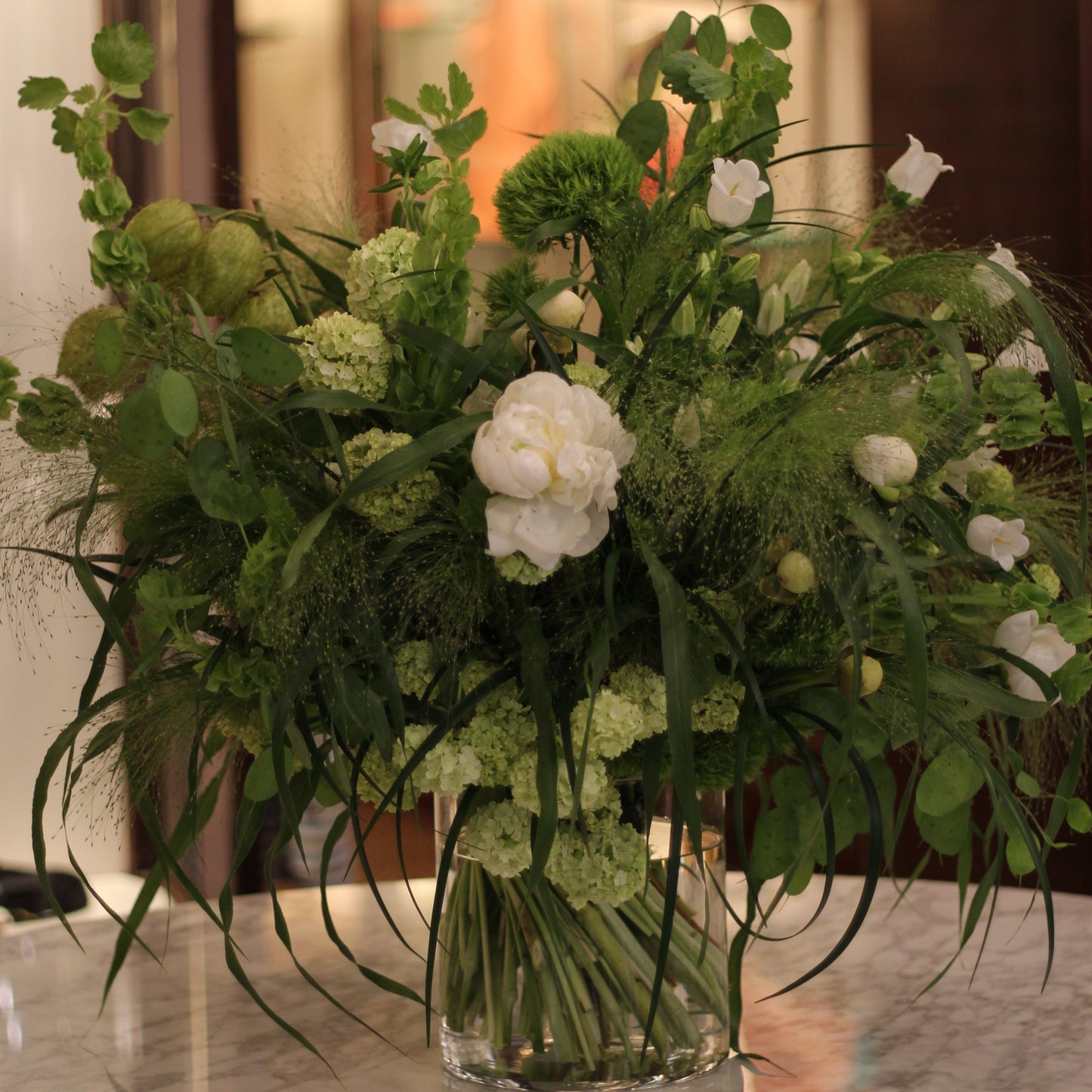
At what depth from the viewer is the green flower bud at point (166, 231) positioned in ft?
2.19

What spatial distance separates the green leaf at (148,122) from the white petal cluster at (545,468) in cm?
26

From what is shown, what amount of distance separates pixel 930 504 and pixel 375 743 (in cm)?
29

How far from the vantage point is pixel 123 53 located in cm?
64

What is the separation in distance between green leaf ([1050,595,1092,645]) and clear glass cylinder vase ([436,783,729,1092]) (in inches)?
8.2

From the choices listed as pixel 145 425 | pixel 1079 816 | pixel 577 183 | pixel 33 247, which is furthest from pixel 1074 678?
pixel 33 247

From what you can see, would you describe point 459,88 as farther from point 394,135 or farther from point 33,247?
point 33,247

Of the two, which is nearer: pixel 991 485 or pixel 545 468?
pixel 545 468

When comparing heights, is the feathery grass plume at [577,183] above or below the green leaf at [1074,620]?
above

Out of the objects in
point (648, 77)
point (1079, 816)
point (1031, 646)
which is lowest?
point (1079, 816)

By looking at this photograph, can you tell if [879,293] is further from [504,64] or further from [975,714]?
[504,64]

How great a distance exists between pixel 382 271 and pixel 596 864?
0.30 meters

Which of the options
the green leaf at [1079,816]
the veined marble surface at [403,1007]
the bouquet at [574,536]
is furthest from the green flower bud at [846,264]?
the veined marble surface at [403,1007]

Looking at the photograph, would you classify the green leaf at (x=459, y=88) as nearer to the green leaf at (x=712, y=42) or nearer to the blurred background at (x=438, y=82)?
the green leaf at (x=712, y=42)

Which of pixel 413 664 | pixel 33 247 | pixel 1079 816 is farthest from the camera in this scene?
pixel 33 247
